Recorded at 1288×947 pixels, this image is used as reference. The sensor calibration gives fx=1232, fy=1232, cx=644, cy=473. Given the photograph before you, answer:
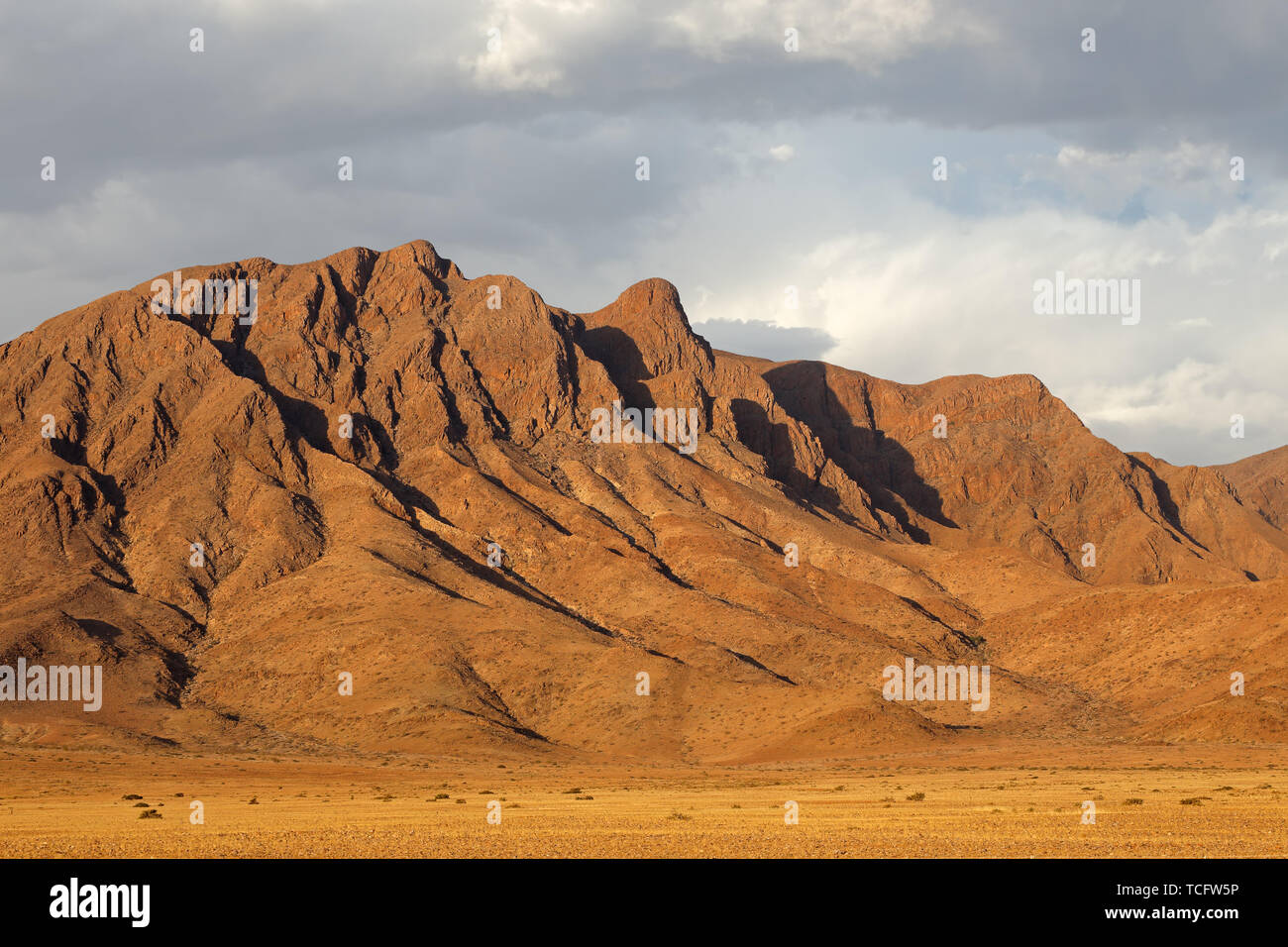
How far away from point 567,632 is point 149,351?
82.3m

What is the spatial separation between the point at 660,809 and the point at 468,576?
87.6 meters

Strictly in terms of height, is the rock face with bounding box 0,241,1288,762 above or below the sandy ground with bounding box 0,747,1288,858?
above

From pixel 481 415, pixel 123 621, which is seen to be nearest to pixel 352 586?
pixel 123 621

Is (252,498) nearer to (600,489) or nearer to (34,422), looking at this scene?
(34,422)

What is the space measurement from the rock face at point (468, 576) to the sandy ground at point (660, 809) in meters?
18.2

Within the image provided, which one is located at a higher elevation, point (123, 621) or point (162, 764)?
point (123, 621)

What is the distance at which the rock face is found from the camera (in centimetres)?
9944

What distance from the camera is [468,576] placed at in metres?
128

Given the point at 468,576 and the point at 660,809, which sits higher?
the point at 468,576

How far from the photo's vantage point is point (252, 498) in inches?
5561

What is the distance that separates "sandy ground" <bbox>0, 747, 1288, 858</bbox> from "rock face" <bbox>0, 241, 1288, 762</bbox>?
18.2 metres

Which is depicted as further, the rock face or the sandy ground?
the rock face

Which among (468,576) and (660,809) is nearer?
(660,809)
